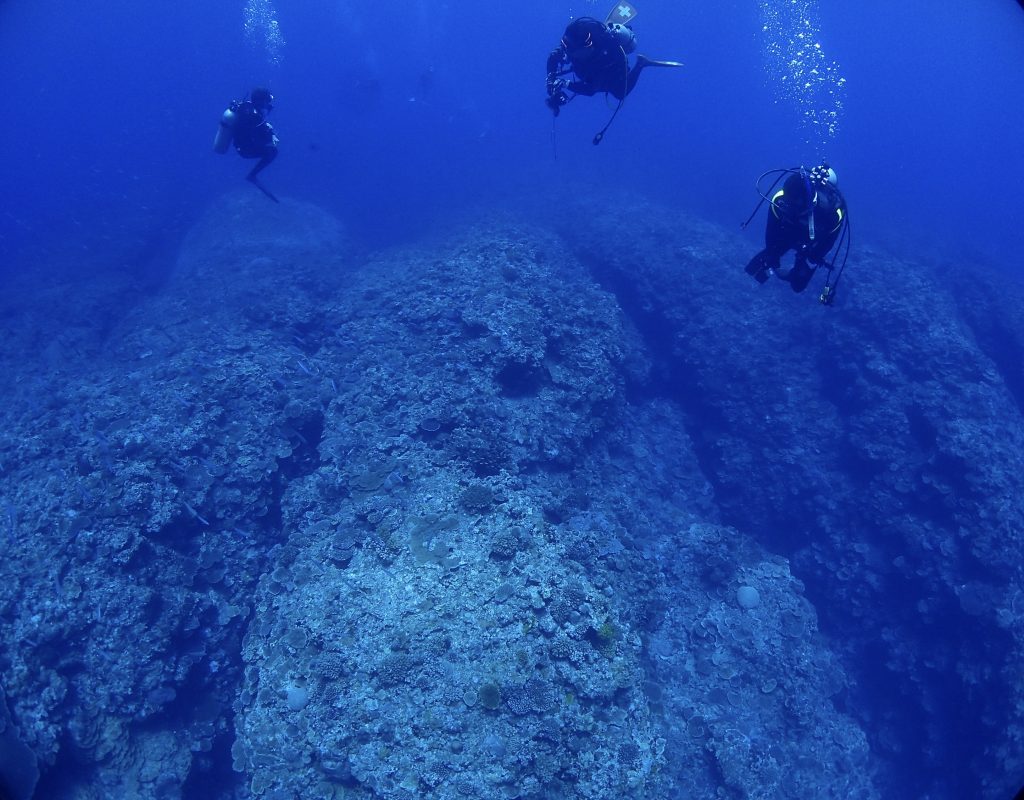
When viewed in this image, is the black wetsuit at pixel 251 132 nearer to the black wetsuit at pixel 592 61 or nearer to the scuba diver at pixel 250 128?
the scuba diver at pixel 250 128

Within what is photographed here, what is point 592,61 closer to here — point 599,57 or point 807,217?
point 599,57

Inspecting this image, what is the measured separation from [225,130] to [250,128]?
557 mm

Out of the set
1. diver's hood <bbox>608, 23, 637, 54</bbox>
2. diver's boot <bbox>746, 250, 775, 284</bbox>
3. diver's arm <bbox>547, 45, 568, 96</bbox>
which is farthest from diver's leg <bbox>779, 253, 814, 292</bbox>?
diver's arm <bbox>547, 45, 568, 96</bbox>

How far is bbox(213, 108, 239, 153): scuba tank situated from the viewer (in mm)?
11742

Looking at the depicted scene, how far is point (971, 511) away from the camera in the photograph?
9.38 m

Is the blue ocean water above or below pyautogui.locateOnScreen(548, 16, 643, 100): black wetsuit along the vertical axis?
below

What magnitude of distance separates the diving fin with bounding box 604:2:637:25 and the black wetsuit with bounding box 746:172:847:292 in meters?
3.70

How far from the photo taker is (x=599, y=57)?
295 inches

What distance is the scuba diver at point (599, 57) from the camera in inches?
287

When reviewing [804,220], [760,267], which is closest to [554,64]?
[760,267]

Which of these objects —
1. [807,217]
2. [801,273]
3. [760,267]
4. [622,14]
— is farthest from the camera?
[622,14]

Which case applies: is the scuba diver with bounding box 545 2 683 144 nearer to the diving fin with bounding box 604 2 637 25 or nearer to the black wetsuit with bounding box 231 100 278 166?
the diving fin with bounding box 604 2 637 25

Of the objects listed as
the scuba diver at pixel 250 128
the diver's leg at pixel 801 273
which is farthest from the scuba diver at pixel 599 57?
the scuba diver at pixel 250 128

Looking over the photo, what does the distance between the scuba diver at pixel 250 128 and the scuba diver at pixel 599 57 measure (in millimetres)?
7819
